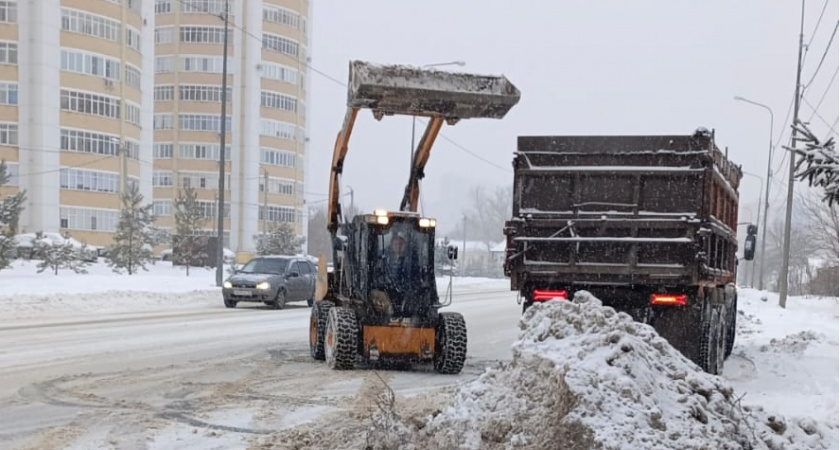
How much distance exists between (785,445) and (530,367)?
5.69 ft

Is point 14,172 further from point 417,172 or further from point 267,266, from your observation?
point 417,172

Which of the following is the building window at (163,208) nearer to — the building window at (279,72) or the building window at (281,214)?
the building window at (281,214)

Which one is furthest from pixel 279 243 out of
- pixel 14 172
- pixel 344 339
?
pixel 344 339

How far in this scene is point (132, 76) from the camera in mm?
58469

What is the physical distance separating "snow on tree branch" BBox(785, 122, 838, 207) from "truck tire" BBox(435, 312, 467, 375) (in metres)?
5.07

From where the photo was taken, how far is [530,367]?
5.47 meters

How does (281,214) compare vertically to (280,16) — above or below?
below

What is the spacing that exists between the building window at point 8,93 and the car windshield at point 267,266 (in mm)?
37548

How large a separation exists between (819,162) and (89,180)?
55.6 metres

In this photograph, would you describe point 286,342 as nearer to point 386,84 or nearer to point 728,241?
point 386,84

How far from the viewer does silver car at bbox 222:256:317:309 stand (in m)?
22.2

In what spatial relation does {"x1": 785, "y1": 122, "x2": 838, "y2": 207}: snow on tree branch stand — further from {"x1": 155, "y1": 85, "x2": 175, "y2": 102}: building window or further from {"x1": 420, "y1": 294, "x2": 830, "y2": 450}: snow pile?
{"x1": 155, "y1": 85, "x2": 175, "y2": 102}: building window

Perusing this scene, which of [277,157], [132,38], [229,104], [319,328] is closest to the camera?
[319,328]

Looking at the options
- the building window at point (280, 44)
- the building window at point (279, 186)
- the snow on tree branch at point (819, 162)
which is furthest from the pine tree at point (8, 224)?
the building window at point (280, 44)
